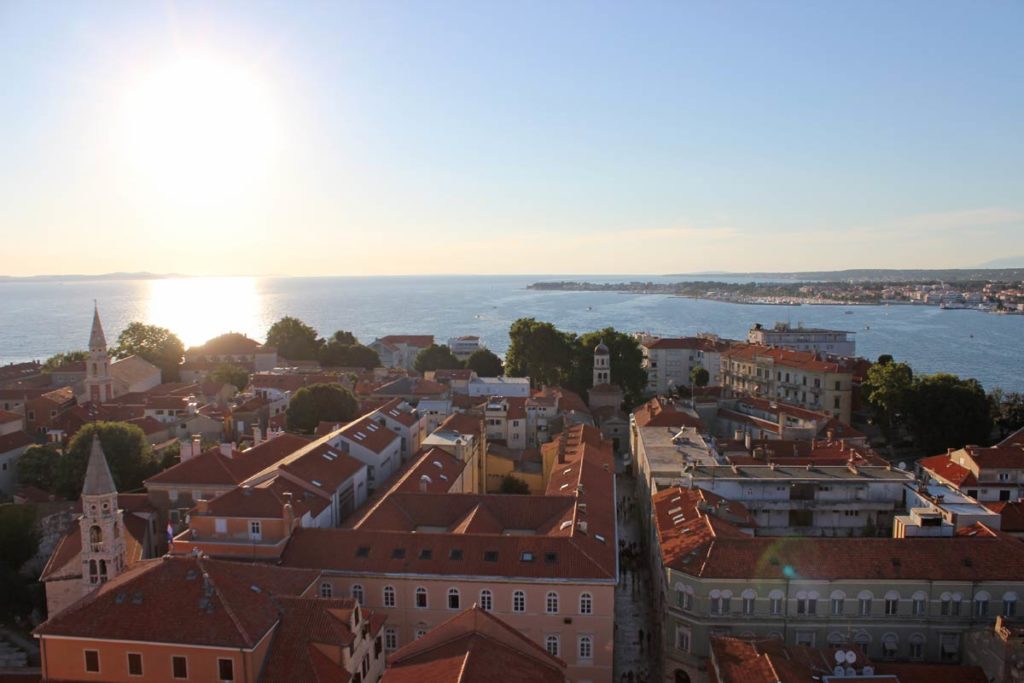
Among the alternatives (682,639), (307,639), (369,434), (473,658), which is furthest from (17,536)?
(682,639)

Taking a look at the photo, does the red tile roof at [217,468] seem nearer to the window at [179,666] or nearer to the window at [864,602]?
the window at [179,666]

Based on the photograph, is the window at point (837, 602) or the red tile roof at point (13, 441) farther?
the red tile roof at point (13, 441)

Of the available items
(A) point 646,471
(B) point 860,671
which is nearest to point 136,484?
(A) point 646,471

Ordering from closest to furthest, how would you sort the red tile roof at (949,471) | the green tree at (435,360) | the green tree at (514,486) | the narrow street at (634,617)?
1. the narrow street at (634,617)
2. the red tile roof at (949,471)
3. the green tree at (514,486)
4. the green tree at (435,360)

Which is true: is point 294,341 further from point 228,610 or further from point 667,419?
point 228,610

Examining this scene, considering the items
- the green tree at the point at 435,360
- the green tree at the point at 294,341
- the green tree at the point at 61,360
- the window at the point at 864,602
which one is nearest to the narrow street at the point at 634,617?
the window at the point at 864,602
